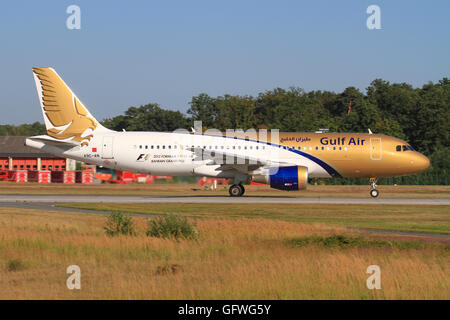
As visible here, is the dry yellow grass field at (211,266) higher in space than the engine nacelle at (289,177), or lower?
lower

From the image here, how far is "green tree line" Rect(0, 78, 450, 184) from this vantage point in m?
80.4

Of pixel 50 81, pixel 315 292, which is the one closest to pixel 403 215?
pixel 315 292

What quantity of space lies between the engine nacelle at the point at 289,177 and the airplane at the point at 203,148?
1.51 m

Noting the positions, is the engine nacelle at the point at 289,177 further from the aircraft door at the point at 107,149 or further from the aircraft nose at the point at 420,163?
the aircraft door at the point at 107,149

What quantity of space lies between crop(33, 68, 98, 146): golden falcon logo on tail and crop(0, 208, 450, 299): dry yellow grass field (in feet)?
66.5

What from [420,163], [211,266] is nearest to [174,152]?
[420,163]

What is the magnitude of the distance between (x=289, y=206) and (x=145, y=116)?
80861mm

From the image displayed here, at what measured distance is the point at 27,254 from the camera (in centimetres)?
1598

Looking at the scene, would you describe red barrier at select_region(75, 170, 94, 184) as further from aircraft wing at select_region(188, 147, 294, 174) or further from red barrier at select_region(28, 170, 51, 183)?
aircraft wing at select_region(188, 147, 294, 174)

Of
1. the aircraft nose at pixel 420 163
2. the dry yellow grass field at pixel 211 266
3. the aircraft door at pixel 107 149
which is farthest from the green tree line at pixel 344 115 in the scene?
the dry yellow grass field at pixel 211 266

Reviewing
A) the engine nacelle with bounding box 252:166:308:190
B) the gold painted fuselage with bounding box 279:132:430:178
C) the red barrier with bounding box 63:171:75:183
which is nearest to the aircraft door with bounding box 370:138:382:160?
the gold painted fuselage with bounding box 279:132:430:178

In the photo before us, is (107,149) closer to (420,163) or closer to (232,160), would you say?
(232,160)

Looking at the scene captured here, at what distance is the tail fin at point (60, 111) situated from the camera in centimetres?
4025
